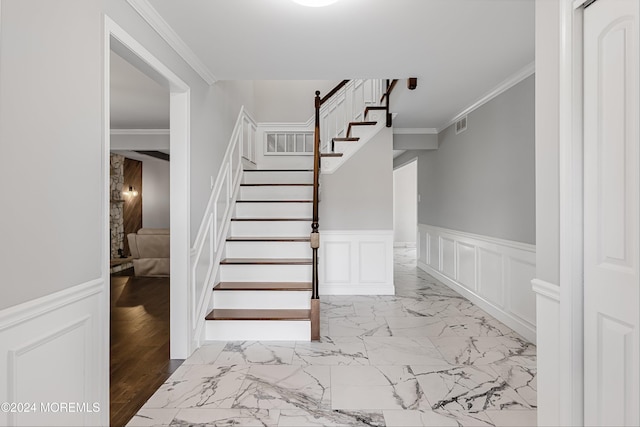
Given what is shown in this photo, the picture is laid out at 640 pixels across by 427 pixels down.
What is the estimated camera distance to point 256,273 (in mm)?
3596

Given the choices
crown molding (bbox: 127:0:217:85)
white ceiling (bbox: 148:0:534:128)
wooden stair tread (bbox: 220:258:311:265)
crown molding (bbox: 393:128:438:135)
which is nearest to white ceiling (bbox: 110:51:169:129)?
crown molding (bbox: 127:0:217:85)

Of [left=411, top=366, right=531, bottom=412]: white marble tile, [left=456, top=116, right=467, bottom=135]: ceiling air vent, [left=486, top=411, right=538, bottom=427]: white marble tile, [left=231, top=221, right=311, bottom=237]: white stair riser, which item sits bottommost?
[left=486, top=411, right=538, bottom=427]: white marble tile

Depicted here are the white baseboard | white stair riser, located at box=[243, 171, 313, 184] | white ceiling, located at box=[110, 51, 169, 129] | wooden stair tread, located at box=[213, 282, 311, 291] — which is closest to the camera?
wooden stair tread, located at box=[213, 282, 311, 291]

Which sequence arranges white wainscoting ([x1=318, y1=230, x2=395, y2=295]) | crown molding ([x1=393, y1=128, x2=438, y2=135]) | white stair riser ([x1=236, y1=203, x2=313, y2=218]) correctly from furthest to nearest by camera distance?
1. crown molding ([x1=393, y1=128, x2=438, y2=135])
2. white wainscoting ([x1=318, y1=230, x2=395, y2=295])
3. white stair riser ([x1=236, y1=203, x2=313, y2=218])

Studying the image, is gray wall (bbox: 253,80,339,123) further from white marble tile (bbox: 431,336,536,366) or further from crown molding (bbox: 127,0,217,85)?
white marble tile (bbox: 431,336,536,366)

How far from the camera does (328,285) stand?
4.72 meters

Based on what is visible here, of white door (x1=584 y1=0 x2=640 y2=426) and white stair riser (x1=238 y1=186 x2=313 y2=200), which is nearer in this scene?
→ white door (x1=584 y1=0 x2=640 y2=426)

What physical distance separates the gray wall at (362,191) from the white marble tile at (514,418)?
2880 mm

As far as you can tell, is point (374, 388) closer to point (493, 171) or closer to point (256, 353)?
point (256, 353)

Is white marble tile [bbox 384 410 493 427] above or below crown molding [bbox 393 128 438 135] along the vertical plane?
below

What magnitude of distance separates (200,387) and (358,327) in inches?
63.1

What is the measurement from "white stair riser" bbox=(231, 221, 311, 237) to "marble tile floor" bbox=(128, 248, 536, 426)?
114 centimetres

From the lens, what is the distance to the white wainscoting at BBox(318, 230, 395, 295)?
472cm

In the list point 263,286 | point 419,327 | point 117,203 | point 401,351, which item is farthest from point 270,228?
point 117,203
